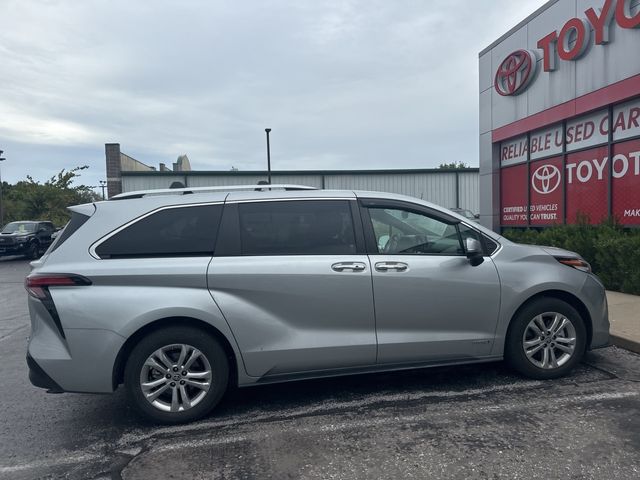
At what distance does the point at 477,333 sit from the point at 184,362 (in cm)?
244

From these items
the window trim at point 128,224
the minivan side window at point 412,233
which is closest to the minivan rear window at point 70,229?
the window trim at point 128,224

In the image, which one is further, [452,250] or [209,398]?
[452,250]

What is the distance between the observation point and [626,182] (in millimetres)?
9312

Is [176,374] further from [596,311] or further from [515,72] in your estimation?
[515,72]

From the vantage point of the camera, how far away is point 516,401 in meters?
4.15

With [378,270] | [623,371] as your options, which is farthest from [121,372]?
[623,371]

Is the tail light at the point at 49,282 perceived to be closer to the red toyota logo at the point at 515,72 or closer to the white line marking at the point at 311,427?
the white line marking at the point at 311,427

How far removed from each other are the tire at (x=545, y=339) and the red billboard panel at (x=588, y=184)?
Answer: 5.94 m

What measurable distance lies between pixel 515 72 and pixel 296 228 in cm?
1005

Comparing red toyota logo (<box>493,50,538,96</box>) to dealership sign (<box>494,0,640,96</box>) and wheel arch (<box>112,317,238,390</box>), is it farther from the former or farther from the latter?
wheel arch (<box>112,317,238,390</box>)

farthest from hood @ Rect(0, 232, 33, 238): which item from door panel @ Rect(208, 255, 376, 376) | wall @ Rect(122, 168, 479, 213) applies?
door panel @ Rect(208, 255, 376, 376)

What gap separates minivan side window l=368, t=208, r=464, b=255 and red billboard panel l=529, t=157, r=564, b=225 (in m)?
7.92

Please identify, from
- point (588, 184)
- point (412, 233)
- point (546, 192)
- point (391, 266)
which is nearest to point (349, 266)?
point (391, 266)

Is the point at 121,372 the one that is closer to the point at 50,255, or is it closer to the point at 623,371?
the point at 50,255
